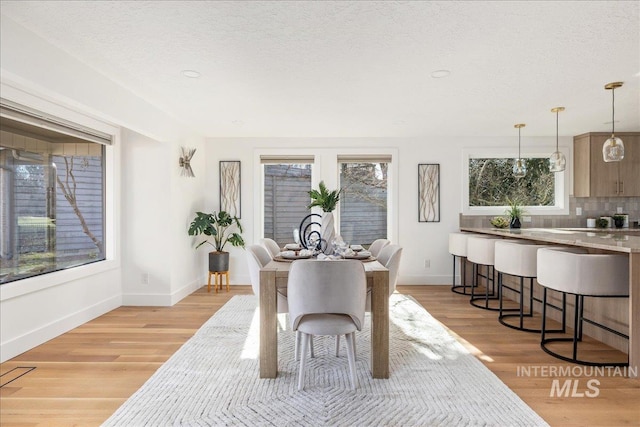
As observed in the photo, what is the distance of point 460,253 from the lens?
16.2 feet

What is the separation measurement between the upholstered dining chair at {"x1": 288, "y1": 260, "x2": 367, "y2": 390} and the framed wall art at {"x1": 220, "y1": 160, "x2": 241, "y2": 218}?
3.43m

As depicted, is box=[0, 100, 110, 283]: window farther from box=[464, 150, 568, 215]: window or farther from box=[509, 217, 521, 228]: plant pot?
box=[509, 217, 521, 228]: plant pot

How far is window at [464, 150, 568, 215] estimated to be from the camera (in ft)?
18.3

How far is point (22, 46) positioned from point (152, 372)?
7.56 ft

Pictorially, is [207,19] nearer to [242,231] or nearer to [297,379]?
[297,379]

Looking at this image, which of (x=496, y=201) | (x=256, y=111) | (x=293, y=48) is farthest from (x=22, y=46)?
(x=496, y=201)

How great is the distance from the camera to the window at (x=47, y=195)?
2.96m

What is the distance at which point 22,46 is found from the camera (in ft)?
7.29

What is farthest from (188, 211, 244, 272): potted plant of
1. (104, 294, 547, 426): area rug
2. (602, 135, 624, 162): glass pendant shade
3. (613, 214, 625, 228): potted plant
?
(613, 214, 625, 228): potted plant

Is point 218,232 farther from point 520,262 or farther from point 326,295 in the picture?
point 520,262

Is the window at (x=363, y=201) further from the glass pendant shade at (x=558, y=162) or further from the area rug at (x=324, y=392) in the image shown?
the area rug at (x=324, y=392)

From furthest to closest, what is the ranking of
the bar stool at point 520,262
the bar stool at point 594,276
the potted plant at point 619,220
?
the potted plant at point 619,220 < the bar stool at point 520,262 < the bar stool at point 594,276

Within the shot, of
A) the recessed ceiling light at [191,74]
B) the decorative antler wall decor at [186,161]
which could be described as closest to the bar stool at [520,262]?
the recessed ceiling light at [191,74]

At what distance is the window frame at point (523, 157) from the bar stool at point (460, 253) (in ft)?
2.20
